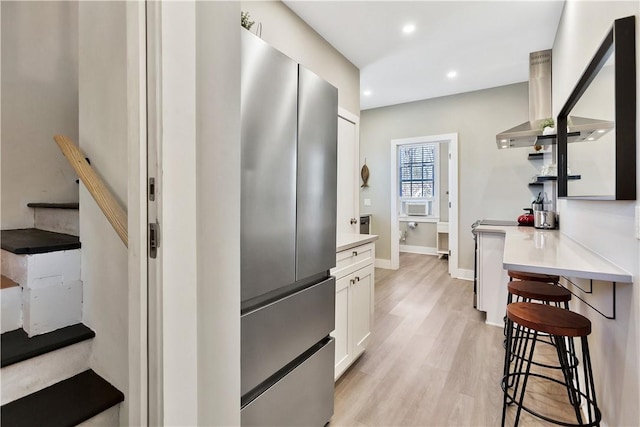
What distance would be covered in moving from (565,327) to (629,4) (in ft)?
4.52

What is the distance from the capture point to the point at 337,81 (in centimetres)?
332

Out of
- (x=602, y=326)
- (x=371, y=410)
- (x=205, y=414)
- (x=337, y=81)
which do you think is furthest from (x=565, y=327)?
(x=337, y=81)

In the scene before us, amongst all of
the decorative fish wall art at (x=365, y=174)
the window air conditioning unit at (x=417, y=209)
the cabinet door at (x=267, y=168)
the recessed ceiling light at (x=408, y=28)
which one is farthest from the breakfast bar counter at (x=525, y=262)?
the window air conditioning unit at (x=417, y=209)

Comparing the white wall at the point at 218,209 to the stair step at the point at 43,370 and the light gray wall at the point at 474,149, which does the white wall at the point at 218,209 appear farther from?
the light gray wall at the point at 474,149

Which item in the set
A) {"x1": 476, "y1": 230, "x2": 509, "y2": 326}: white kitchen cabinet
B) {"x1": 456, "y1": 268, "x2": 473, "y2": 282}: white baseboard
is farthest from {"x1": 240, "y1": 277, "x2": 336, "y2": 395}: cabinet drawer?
{"x1": 456, "y1": 268, "x2": 473, "y2": 282}: white baseboard

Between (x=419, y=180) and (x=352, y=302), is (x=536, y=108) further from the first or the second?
(x=419, y=180)

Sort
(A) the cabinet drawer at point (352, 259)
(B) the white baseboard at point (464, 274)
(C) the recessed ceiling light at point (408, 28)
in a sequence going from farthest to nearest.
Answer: (B) the white baseboard at point (464, 274), (C) the recessed ceiling light at point (408, 28), (A) the cabinet drawer at point (352, 259)

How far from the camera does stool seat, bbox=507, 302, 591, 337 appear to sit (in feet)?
4.51

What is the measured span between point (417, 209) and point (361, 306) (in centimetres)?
526

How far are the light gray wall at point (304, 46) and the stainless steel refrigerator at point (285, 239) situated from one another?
1.18 metres

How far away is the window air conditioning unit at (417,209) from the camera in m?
7.02

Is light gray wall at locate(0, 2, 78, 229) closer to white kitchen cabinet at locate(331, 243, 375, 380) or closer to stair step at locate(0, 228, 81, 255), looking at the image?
stair step at locate(0, 228, 81, 255)

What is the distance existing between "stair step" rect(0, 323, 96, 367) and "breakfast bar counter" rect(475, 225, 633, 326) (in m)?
1.89

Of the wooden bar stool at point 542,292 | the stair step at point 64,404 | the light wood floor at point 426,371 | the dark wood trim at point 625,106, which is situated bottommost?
the light wood floor at point 426,371
